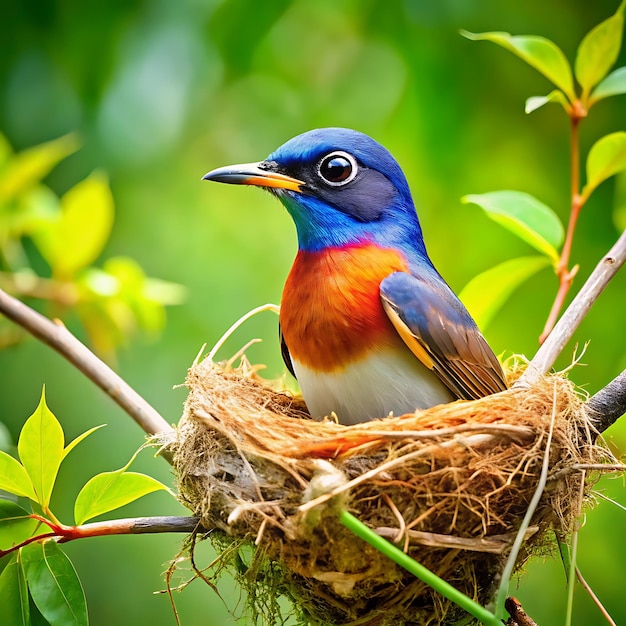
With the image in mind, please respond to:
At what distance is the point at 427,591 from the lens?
8.43 feet

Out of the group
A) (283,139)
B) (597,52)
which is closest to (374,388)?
(597,52)

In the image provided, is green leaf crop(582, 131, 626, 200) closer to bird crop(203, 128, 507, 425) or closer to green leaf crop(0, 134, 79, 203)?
bird crop(203, 128, 507, 425)

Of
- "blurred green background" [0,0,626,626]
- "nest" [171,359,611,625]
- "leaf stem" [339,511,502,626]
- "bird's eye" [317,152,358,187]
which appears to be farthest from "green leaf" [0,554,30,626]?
"blurred green background" [0,0,626,626]

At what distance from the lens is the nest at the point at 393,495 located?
2.41m

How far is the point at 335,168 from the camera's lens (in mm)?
3535


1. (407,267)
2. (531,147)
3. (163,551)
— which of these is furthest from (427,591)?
(531,147)

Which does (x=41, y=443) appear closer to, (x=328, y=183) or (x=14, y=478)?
(x=14, y=478)

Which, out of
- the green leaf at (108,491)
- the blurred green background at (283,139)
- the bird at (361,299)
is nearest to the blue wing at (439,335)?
the bird at (361,299)

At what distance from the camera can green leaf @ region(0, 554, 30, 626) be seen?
2.46 metres

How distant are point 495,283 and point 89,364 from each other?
167cm

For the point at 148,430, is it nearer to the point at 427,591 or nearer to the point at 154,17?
the point at 427,591

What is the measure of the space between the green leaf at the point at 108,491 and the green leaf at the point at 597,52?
7.54 ft

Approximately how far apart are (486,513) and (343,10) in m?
4.45

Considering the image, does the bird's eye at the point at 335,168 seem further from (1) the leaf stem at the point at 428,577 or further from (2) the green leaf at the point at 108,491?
(1) the leaf stem at the point at 428,577
